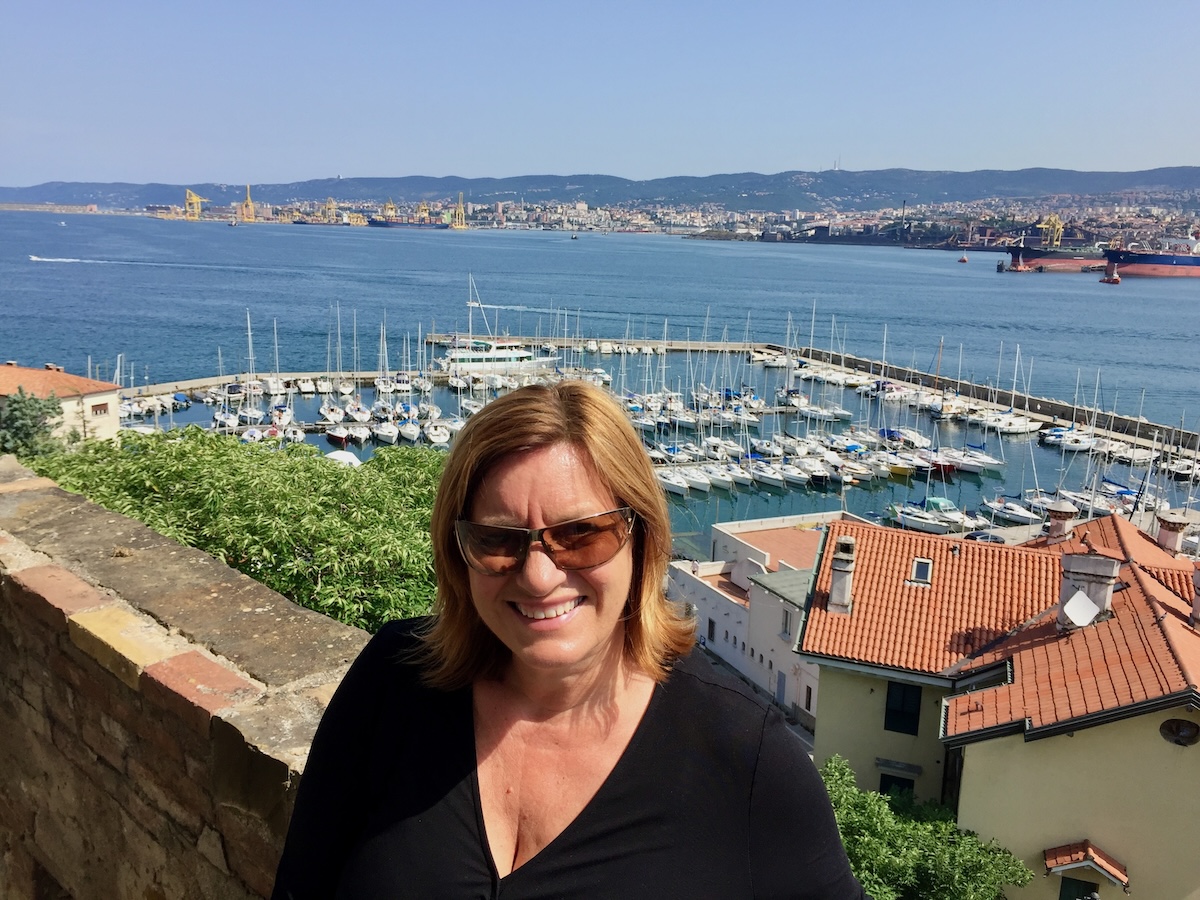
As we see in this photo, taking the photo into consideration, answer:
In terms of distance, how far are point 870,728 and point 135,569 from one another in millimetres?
Result: 11013

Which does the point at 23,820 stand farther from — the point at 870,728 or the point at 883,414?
the point at 883,414

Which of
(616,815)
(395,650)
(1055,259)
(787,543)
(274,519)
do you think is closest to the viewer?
(616,815)

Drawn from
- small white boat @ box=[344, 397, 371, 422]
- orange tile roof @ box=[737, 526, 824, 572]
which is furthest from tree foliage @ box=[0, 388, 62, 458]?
small white boat @ box=[344, 397, 371, 422]

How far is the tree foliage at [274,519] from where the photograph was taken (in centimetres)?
623

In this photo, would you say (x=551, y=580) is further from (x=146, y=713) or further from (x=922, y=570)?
(x=922, y=570)

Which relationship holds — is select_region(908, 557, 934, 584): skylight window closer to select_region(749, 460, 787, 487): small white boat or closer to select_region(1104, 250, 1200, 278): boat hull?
select_region(749, 460, 787, 487): small white boat

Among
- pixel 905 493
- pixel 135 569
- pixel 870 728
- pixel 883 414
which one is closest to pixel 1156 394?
pixel 883 414

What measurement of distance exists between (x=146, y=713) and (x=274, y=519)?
4213 millimetres

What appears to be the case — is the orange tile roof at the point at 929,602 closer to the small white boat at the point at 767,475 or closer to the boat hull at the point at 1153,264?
the small white boat at the point at 767,475

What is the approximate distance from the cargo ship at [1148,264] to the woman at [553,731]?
14850cm

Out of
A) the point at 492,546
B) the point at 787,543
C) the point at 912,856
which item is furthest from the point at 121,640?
the point at 787,543

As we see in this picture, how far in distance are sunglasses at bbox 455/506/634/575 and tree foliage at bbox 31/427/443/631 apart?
4.51 m

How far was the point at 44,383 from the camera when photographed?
2877 cm

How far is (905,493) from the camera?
38.9 m
